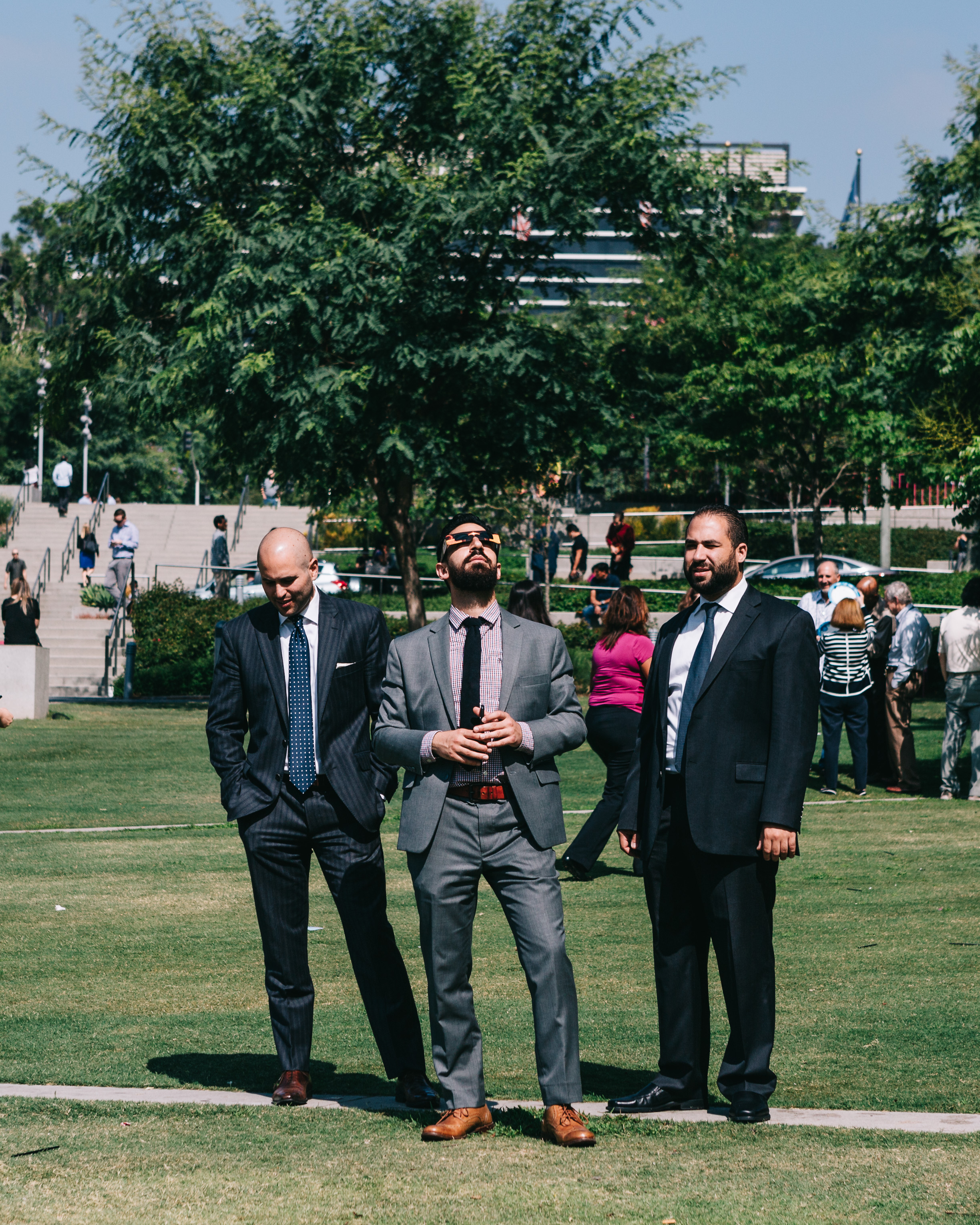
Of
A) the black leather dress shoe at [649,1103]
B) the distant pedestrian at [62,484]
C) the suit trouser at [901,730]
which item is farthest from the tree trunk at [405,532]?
the black leather dress shoe at [649,1103]

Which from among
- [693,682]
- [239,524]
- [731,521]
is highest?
[239,524]

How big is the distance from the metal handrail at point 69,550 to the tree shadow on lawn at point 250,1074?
93.8 feet

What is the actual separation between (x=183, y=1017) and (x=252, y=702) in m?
1.99

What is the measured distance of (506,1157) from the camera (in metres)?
4.46

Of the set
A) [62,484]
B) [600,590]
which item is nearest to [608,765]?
[600,590]

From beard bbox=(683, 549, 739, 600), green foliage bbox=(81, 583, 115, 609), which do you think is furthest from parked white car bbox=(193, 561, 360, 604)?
beard bbox=(683, 549, 739, 600)

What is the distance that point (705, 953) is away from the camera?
206 inches

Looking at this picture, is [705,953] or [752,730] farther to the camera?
[705,953]

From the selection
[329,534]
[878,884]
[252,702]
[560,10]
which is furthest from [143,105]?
[329,534]

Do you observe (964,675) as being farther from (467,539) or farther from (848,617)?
(467,539)

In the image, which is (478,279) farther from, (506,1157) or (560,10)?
(506,1157)

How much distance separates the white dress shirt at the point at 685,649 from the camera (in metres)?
5.12

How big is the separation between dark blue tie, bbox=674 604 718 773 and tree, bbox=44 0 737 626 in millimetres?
15919

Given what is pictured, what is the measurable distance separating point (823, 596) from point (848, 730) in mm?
1322
